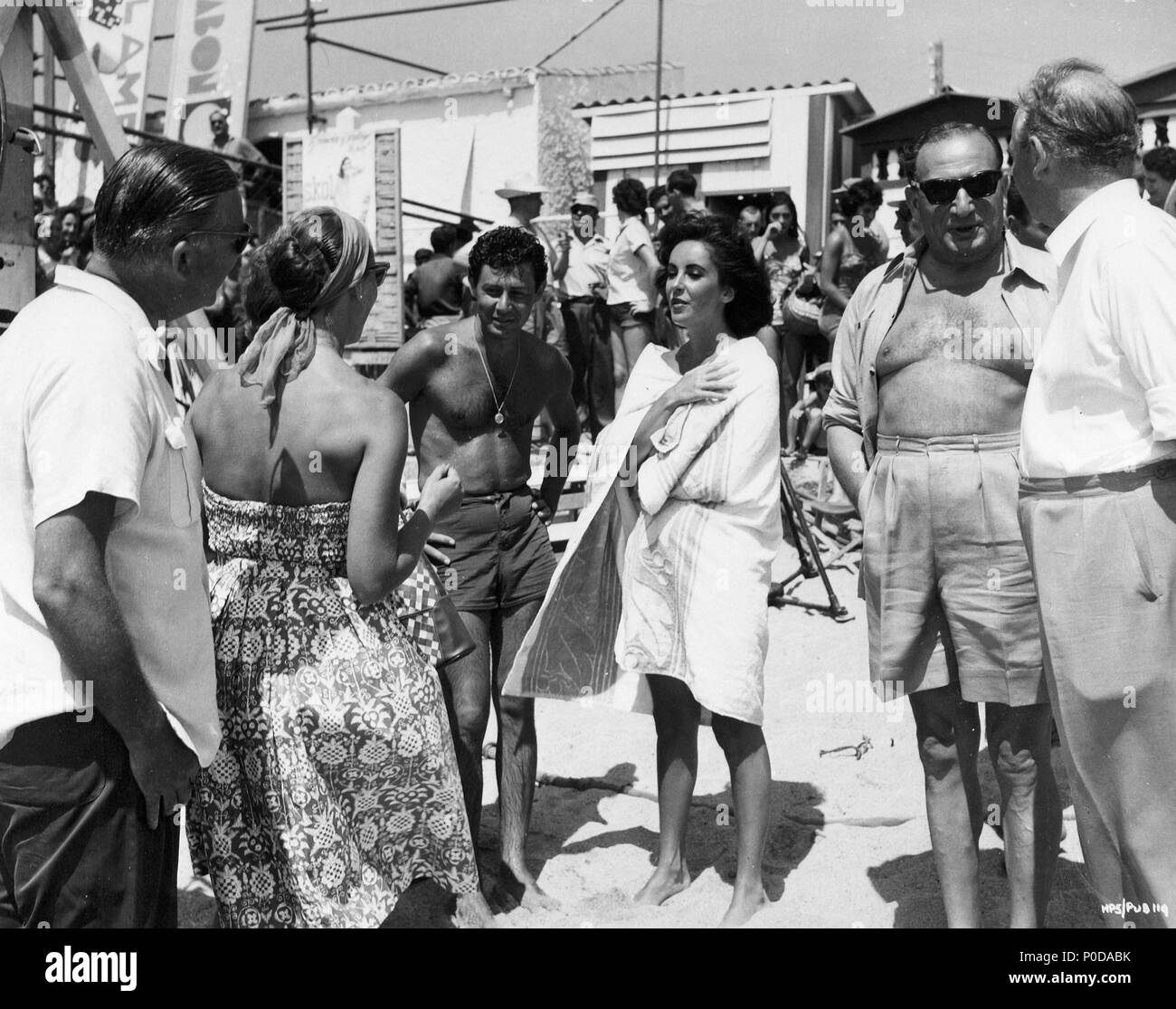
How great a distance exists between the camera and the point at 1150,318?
88.7 inches

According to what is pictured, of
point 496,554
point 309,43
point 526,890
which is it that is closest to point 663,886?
point 526,890

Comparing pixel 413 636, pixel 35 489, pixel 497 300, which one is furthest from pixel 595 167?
pixel 35 489

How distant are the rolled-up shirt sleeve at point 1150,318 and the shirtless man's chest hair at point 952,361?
76cm

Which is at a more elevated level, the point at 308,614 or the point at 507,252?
the point at 507,252

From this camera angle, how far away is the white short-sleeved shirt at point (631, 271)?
8.33 meters

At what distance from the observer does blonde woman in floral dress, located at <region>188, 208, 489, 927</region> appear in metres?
2.62

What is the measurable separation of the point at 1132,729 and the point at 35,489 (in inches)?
83.8

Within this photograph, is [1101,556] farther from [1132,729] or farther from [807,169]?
[807,169]

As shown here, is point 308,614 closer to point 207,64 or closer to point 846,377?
point 846,377

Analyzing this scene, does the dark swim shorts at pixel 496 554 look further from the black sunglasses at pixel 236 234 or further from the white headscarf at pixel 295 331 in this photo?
the black sunglasses at pixel 236 234

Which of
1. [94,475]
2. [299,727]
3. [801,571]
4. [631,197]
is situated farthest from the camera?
[631,197]

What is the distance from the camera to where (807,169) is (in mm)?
13766

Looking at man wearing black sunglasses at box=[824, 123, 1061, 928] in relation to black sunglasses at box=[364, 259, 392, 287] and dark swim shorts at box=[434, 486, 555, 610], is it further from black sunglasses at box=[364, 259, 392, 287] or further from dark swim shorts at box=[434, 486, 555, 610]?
black sunglasses at box=[364, 259, 392, 287]

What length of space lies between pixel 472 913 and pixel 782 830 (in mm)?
1343
